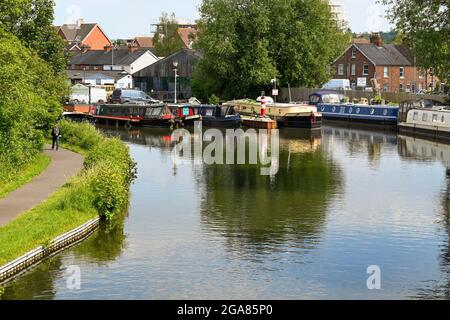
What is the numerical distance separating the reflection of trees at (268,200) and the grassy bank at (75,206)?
3.50 meters

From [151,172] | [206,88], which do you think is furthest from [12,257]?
[206,88]

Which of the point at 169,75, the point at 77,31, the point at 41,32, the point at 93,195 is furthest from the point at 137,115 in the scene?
the point at 77,31

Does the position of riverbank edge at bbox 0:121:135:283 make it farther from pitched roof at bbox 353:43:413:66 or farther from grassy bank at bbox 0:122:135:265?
pitched roof at bbox 353:43:413:66

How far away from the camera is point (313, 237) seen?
27359mm

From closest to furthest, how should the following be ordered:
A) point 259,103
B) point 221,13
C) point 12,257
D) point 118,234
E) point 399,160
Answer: point 12,257 → point 118,234 → point 399,160 → point 259,103 → point 221,13

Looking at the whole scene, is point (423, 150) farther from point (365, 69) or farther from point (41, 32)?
point (365, 69)

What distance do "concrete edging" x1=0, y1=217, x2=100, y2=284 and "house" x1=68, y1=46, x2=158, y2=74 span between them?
3761 inches

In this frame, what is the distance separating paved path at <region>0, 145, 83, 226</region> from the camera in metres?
27.6

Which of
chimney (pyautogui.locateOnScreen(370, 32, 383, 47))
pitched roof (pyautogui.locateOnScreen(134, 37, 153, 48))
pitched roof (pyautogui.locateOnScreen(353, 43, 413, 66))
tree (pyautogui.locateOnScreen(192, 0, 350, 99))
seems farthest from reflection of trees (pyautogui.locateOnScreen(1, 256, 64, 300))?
pitched roof (pyautogui.locateOnScreen(134, 37, 153, 48))

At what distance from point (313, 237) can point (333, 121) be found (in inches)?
2183

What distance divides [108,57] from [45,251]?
104 meters

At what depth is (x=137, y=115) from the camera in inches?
3071

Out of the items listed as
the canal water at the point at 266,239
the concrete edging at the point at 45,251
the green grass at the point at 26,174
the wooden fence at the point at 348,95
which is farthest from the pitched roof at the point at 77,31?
the concrete edging at the point at 45,251
